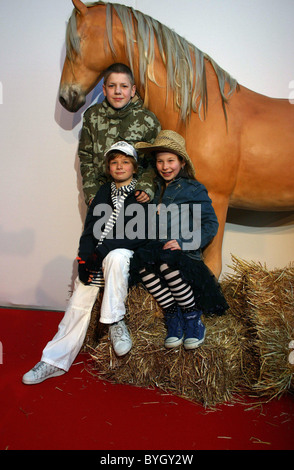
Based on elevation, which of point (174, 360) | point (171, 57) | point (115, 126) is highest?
point (171, 57)

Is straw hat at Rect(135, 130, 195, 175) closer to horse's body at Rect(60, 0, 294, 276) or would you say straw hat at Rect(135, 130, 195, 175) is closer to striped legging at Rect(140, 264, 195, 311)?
horse's body at Rect(60, 0, 294, 276)

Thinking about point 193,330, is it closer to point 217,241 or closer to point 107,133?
point 217,241

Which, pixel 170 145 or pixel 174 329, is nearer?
pixel 174 329

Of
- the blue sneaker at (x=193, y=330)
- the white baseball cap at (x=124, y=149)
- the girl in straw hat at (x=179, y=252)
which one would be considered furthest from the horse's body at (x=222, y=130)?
the blue sneaker at (x=193, y=330)

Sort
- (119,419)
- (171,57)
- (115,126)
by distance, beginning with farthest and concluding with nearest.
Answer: (115,126) → (171,57) → (119,419)

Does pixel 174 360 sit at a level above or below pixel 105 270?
below

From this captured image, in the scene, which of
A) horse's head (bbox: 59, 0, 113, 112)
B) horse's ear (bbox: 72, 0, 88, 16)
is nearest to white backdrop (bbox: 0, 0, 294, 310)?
horse's head (bbox: 59, 0, 113, 112)

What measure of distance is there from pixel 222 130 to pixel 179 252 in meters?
0.58

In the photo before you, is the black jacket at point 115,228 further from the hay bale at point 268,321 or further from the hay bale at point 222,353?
the hay bale at point 268,321

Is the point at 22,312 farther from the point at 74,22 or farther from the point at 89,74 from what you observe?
the point at 74,22

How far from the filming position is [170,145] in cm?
143

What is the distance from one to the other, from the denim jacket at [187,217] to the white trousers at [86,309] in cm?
20

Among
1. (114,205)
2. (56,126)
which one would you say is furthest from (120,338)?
(56,126)

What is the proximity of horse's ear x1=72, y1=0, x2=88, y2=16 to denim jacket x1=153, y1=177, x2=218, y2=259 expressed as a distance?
2.72 feet
